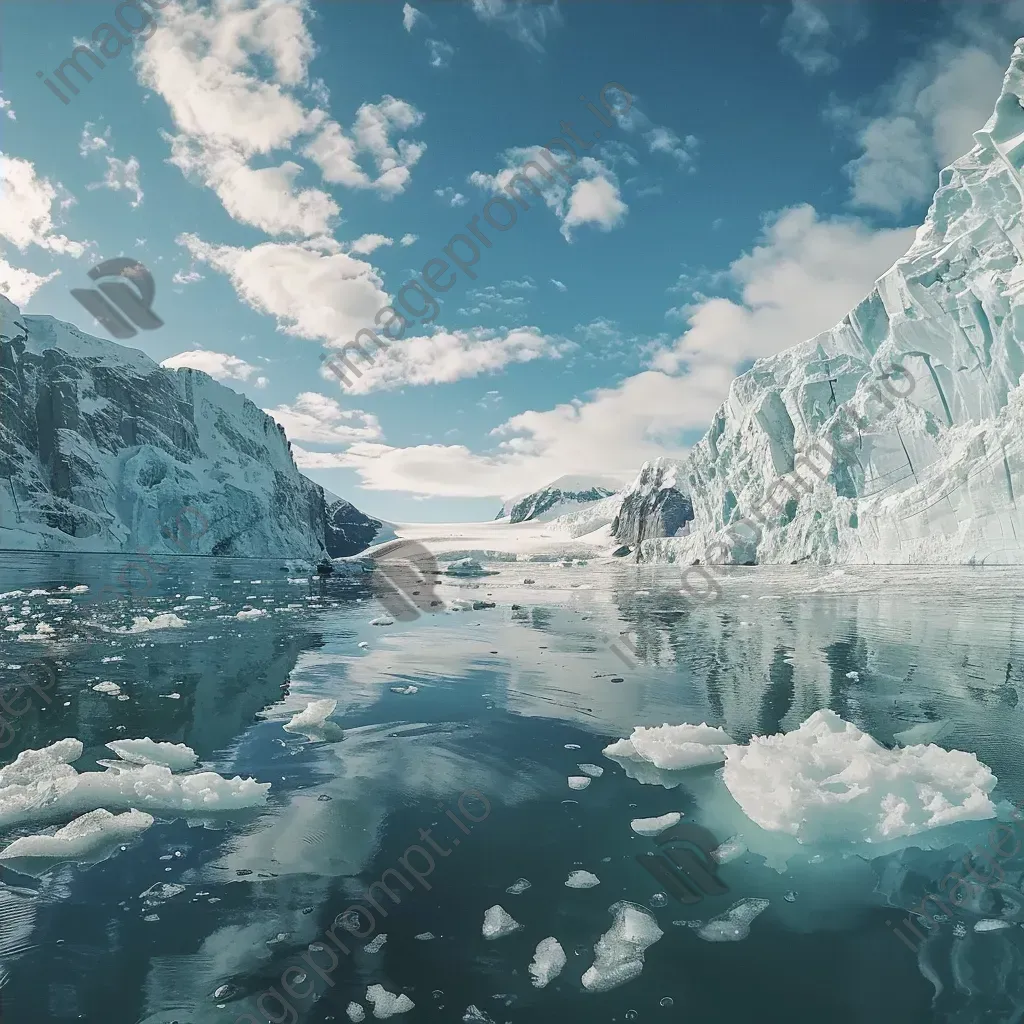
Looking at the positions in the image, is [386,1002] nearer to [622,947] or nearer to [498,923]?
[498,923]

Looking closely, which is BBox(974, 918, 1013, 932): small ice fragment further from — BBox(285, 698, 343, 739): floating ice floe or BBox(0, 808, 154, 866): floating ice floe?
BBox(285, 698, 343, 739): floating ice floe

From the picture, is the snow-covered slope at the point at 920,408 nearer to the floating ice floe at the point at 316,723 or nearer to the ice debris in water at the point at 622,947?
the floating ice floe at the point at 316,723

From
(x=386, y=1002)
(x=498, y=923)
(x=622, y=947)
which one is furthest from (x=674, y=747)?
(x=386, y=1002)

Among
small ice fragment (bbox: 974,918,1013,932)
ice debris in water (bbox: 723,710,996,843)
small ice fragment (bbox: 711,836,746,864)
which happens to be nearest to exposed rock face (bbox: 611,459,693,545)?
ice debris in water (bbox: 723,710,996,843)

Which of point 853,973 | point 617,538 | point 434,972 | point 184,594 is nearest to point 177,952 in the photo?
point 434,972

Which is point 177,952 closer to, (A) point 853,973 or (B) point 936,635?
(A) point 853,973

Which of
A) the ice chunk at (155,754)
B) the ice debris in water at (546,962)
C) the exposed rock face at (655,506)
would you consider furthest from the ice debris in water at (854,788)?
the exposed rock face at (655,506)
